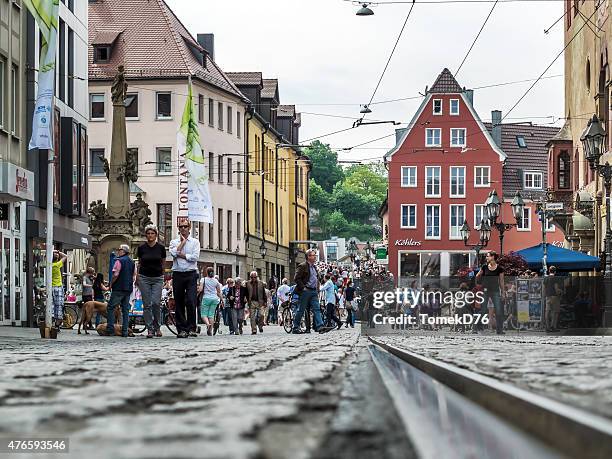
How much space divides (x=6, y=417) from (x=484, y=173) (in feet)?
293

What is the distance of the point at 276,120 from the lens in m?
87.9

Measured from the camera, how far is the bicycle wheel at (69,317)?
29.7 metres

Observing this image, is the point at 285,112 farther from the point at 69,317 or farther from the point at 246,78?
the point at 69,317

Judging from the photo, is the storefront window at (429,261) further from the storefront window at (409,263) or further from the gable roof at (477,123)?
the gable roof at (477,123)

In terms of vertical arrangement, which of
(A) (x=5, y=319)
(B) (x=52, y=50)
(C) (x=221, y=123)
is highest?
(C) (x=221, y=123)

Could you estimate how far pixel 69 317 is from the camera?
2986 centimetres

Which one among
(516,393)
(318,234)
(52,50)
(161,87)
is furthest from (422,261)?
(516,393)

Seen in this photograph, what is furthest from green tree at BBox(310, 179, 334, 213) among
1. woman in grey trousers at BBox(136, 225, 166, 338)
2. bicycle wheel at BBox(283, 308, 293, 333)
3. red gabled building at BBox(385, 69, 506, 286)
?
woman in grey trousers at BBox(136, 225, 166, 338)

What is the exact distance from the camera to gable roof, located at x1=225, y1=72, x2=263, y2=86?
7781 centimetres

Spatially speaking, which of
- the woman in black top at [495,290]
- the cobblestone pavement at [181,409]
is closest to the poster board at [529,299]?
the woman in black top at [495,290]

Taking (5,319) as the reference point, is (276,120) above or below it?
above

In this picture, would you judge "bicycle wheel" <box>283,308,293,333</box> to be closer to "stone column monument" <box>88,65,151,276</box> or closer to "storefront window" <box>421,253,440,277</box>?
"stone column monument" <box>88,65,151,276</box>

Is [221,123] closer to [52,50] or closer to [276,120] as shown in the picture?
Result: [276,120]

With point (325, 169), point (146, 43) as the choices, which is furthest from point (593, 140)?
point (325, 169)
